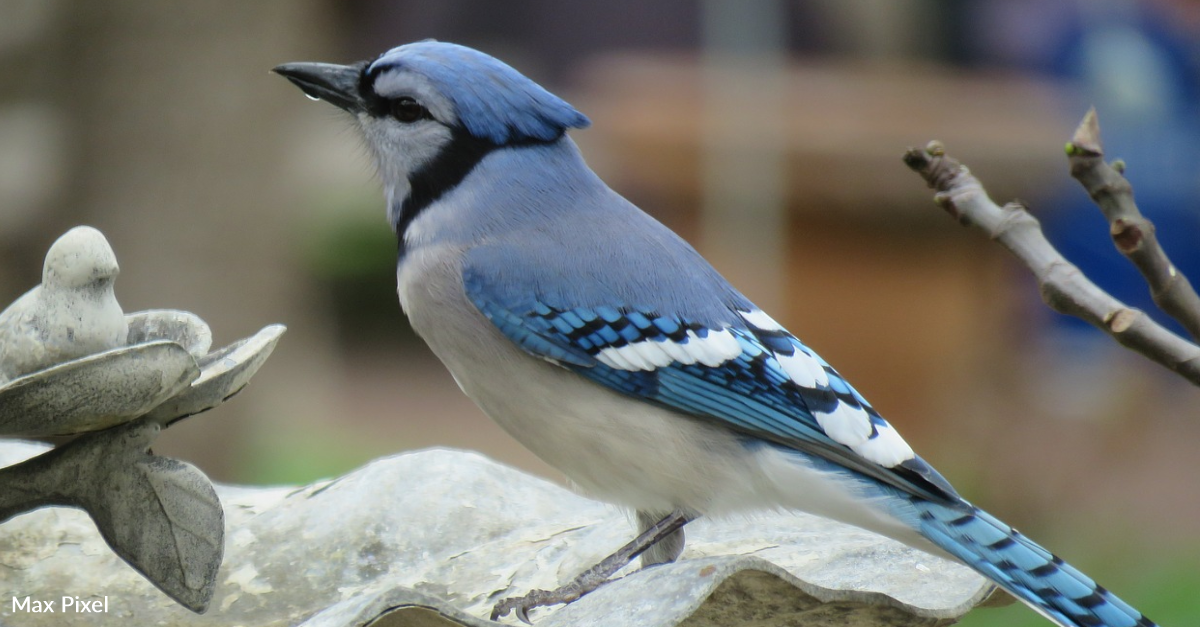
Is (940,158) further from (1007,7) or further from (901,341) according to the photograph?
(1007,7)

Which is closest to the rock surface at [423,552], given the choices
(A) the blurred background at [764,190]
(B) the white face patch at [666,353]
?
(B) the white face patch at [666,353]

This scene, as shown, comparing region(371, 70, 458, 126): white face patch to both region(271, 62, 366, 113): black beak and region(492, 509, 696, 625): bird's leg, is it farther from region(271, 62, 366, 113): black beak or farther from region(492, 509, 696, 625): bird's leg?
region(492, 509, 696, 625): bird's leg

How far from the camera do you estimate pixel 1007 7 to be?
26.6 ft

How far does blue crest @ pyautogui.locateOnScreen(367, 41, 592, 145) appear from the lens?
1.99 m

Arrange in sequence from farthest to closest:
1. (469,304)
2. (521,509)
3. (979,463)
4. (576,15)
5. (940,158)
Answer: (576,15)
(979,463)
(521,509)
(469,304)
(940,158)

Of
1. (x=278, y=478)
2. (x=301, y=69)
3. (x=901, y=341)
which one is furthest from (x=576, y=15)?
(x=301, y=69)

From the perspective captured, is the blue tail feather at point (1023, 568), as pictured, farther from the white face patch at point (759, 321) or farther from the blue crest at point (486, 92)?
the blue crest at point (486, 92)

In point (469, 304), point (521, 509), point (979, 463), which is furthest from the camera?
point (979, 463)

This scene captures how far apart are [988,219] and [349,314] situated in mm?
8325

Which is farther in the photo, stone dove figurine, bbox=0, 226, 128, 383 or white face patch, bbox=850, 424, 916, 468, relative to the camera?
white face patch, bbox=850, 424, 916, 468

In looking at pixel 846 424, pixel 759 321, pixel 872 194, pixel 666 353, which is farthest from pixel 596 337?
pixel 872 194

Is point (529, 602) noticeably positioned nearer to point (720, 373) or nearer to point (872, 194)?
point (720, 373)

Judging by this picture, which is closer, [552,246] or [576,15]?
[552,246]

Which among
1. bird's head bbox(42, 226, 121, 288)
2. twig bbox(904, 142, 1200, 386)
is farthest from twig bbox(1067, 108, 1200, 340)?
bird's head bbox(42, 226, 121, 288)
